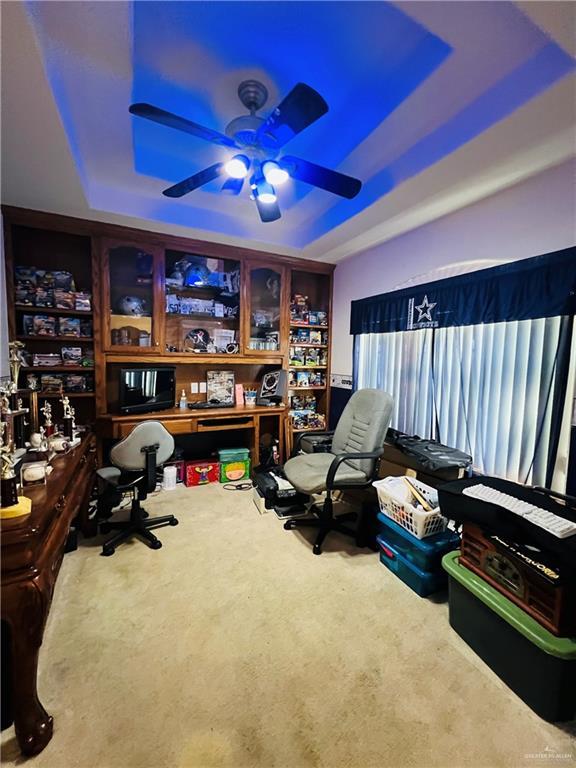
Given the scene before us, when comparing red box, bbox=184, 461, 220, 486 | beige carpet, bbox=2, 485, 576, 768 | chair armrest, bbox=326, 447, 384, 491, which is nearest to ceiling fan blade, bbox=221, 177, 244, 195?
chair armrest, bbox=326, 447, 384, 491

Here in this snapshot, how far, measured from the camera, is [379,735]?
112 centimetres

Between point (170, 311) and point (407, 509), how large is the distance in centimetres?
278

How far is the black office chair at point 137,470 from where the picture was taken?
6.82 ft

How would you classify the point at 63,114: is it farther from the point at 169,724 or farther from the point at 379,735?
the point at 379,735

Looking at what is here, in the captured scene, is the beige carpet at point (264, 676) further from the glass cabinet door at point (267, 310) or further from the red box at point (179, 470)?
the glass cabinet door at point (267, 310)

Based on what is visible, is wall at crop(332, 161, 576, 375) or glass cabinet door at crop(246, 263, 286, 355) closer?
wall at crop(332, 161, 576, 375)

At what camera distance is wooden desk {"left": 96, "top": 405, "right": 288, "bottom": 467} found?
2752 mm

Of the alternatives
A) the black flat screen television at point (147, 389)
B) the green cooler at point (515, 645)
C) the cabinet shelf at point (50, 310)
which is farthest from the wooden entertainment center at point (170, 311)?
the green cooler at point (515, 645)

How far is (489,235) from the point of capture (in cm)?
215

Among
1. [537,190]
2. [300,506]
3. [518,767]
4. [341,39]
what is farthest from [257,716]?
[537,190]

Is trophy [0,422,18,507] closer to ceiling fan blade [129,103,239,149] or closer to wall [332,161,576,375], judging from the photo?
ceiling fan blade [129,103,239,149]

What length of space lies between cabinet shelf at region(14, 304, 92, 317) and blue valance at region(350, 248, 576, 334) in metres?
2.75

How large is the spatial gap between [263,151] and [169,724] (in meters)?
2.47

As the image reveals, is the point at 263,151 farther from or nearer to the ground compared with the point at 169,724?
farther from the ground
